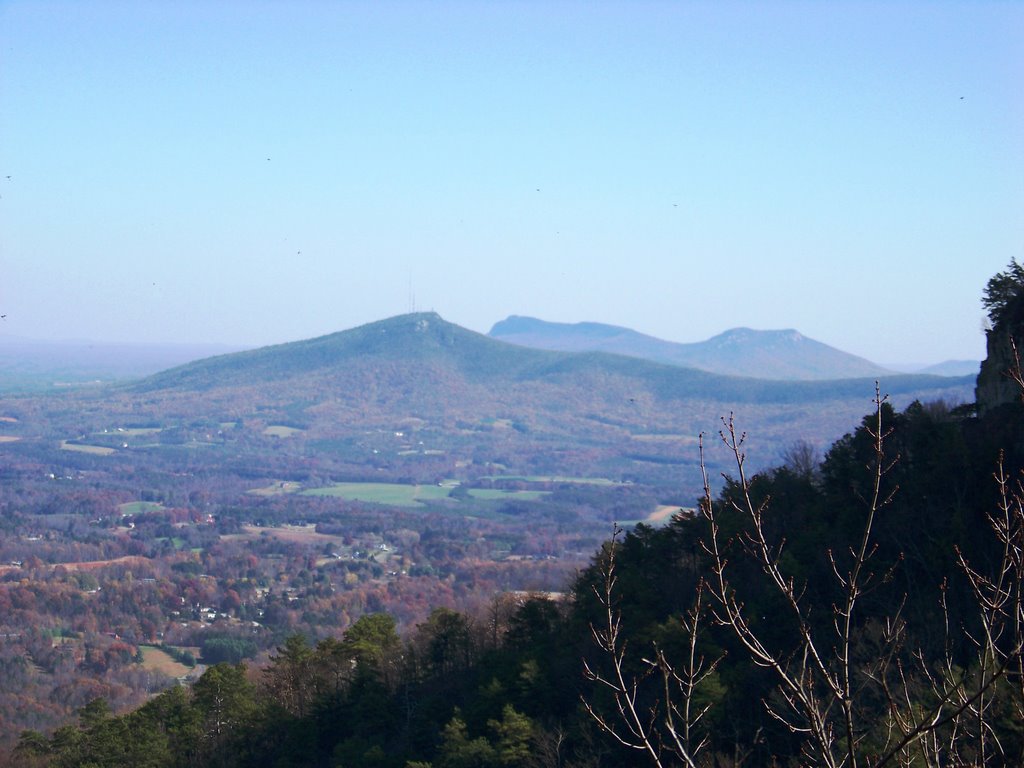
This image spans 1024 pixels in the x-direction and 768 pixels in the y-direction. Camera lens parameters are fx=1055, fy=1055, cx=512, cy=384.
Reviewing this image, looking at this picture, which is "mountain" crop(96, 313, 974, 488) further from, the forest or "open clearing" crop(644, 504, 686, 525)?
the forest

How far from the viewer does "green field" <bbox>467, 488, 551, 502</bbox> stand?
77625mm

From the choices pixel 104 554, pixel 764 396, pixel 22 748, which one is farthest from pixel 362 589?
pixel 764 396

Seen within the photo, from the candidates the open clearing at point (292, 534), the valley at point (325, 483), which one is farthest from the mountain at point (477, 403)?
the open clearing at point (292, 534)

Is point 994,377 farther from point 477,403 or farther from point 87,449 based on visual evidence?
point 477,403

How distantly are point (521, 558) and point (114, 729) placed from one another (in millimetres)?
36806

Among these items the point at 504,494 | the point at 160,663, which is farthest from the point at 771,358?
the point at 160,663

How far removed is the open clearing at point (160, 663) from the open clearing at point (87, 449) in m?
49.1

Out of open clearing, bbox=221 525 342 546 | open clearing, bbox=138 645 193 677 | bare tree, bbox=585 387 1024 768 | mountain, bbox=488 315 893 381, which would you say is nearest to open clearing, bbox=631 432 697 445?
open clearing, bbox=221 525 342 546

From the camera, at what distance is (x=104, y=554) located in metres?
53.3

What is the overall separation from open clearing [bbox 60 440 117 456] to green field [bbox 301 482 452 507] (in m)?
19.0

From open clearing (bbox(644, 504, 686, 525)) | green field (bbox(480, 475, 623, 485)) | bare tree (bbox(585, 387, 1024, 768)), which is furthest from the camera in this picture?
green field (bbox(480, 475, 623, 485))

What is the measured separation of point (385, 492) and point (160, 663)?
141 feet

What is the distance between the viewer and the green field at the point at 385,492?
75.1m

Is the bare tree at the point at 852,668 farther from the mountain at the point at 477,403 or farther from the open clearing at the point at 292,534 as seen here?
the mountain at the point at 477,403
